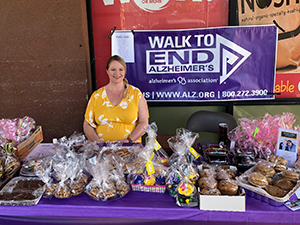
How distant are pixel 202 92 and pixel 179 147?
1.76m

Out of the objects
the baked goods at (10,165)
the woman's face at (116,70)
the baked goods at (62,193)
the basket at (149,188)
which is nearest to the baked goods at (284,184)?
the basket at (149,188)

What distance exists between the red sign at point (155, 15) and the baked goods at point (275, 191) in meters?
2.27

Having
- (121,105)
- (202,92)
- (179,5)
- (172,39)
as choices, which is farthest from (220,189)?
(179,5)

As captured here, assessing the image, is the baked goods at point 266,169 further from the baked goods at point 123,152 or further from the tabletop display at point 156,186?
the baked goods at point 123,152

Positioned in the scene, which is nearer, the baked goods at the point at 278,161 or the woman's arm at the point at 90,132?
the baked goods at the point at 278,161

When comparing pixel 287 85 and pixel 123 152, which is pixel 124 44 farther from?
pixel 287 85

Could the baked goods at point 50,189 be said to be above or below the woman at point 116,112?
below

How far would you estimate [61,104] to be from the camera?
320 cm

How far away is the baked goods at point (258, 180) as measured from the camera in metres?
1.35

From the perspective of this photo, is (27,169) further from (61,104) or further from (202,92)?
(202,92)

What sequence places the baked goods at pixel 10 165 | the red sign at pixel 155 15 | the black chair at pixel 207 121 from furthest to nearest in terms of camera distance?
the red sign at pixel 155 15, the black chair at pixel 207 121, the baked goods at pixel 10 165

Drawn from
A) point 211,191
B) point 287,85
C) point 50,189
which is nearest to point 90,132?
point 50,189

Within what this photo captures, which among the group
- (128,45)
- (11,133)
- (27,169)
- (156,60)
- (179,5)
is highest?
(179,5)

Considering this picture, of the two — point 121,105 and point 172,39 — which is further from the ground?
point 172,39
